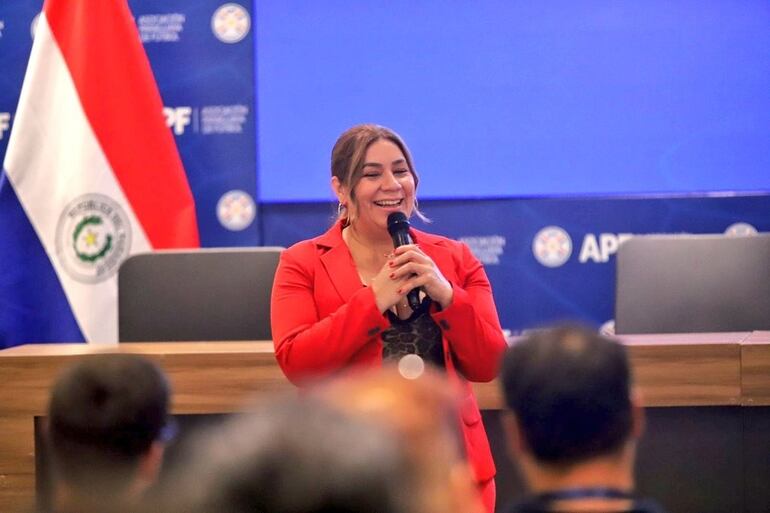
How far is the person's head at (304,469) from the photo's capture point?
2.54 feet

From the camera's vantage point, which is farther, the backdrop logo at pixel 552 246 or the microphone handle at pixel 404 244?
the backdrop logo at pixel 552 246

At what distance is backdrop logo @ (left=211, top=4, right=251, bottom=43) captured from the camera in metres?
5.28

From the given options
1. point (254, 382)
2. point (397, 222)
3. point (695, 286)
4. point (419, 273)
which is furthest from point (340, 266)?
point (695, 286)

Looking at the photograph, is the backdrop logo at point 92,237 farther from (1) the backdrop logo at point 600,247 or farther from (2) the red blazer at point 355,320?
(2) the red blazer at point 355,320

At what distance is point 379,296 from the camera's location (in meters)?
2.54

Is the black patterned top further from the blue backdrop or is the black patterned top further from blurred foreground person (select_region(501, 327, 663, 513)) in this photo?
the blue backdrop

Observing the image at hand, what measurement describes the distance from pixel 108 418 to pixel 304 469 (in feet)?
1.78

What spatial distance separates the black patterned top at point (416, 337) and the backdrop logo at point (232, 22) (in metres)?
3.00

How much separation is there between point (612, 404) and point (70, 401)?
2.32ft

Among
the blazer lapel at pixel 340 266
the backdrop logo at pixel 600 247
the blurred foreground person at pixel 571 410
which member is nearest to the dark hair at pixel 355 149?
the blazer lapel at pixel 340 266

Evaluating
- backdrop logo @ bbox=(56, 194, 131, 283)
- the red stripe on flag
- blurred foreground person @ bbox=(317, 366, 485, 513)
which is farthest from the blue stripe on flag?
blurred foreground person @ bbox=(317, 366, 485, 513)

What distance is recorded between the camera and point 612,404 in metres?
1.44

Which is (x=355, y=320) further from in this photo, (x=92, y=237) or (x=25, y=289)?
(x=25, y=289)

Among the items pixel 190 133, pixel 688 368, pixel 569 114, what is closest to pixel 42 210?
pixel 190 133
